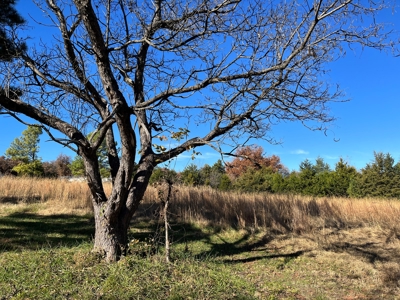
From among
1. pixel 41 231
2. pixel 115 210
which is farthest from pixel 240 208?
pixel 115 210

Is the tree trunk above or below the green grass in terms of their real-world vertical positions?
above

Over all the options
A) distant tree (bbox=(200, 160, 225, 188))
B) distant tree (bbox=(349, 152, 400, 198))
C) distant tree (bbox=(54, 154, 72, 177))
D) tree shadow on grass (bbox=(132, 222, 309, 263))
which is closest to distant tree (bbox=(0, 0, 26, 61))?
tree shadow on grass (bbox=(132, 222, 309, 263))

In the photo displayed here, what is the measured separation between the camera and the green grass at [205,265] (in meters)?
3.57

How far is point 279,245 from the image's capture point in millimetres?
6898

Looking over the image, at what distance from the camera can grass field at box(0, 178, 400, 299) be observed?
12.2ft

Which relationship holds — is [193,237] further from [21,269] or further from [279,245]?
[21,269]

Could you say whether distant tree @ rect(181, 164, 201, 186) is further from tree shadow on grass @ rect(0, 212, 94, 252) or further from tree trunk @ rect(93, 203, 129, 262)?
tree shadow on grass @ rect(0, 212, 94, 252)

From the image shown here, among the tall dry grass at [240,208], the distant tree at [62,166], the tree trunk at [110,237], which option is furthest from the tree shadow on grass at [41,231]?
the distant tree at [62,166]

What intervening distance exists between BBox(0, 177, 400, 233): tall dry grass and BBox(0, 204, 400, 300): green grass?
0.64m

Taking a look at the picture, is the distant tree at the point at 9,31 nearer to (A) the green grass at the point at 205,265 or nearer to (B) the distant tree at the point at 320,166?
(A) the green grass at the point at 205,265

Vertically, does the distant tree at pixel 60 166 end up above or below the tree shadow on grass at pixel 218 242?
above

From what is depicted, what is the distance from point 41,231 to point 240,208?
529 centimetres

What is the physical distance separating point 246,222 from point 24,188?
8009 mm

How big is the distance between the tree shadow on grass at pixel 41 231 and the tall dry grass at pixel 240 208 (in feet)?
3.05
